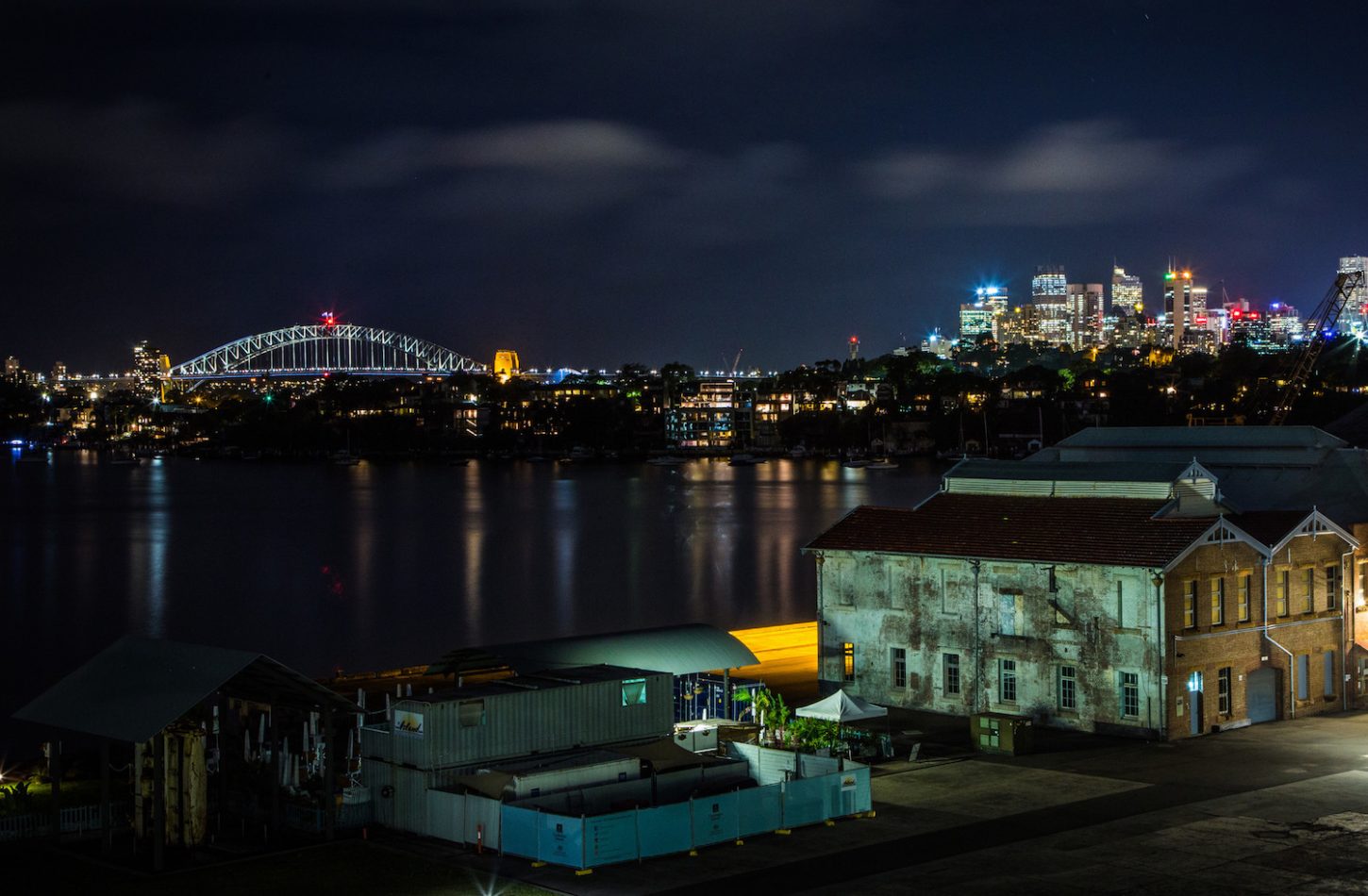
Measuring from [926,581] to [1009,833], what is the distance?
10707 millimetres

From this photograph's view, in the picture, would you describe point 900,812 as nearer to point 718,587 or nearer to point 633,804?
point 633,804

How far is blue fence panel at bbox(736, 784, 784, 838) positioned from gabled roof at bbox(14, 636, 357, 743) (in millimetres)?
5764

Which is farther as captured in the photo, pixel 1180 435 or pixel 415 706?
pixel 1180 435

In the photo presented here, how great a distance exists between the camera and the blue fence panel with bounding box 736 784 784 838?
2089cm

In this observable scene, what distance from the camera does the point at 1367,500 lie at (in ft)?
117

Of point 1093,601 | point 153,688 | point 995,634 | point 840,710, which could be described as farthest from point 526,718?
point 1093,601

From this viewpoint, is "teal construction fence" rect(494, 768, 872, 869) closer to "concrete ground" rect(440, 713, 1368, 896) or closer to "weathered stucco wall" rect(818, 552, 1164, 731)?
"concrete ground" rect(440, 713, 1368, 896)

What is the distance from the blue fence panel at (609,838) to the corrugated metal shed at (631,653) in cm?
810

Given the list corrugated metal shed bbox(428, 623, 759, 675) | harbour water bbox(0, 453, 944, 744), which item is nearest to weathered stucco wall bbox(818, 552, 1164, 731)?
corrugated metal shed bbox(428, 623, 759, 675)

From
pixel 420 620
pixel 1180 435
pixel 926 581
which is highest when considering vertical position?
pixel 1180 435

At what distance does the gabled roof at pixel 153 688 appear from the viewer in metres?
20.6

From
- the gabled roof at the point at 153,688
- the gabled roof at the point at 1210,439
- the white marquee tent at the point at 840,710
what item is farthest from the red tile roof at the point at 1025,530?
the gabled roof at the point at 153,688

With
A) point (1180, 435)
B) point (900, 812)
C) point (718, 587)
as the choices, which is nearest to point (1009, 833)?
point (900, 812)

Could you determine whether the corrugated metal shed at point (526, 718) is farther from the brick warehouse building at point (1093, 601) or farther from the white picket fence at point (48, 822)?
the brick warehouse building at point (1093, 601)
